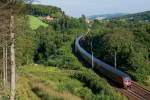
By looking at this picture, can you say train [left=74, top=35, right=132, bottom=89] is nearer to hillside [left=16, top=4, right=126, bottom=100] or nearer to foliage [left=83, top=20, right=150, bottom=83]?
hillside [left=16, top=4, right=126, bottom=100]

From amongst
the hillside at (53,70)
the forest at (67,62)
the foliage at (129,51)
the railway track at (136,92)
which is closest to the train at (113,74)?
the railway track at (136,92)

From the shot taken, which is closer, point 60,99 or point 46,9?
point 60,99

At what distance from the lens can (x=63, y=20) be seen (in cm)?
15212

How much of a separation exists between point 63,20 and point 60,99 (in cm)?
12782

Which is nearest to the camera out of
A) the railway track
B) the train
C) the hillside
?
the hillside

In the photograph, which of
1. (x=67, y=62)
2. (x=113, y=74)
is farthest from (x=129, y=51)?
(x=67, y=62)

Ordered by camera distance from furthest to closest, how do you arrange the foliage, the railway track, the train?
the foliage, the train, the railway track

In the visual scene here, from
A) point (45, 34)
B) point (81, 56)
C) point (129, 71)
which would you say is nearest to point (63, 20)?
point (45, 34)

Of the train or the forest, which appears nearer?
the forest

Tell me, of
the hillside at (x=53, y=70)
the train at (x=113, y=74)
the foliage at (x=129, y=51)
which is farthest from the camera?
the foliage at (x=129, y=51)

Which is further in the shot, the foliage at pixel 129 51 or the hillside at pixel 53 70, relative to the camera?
the foliage at pixel 129 51

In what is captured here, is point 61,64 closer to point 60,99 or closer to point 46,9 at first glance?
point 60,99

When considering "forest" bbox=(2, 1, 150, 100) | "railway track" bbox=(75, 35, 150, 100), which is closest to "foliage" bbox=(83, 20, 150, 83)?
"forest" bbox=(2, 1, 150, 100)

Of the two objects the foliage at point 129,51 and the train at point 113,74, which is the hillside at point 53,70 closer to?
the train at point 113,74
